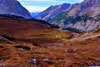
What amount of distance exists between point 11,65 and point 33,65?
2336 mm

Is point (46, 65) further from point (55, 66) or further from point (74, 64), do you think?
point (74, 64)

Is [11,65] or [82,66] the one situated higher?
[11,65]

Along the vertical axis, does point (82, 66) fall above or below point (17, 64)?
below

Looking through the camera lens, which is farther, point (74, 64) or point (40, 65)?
point (74, 64)

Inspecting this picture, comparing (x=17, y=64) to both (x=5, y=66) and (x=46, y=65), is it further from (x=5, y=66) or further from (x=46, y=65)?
(x=46, y=65)

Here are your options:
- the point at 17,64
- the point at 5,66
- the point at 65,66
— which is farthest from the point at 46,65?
the point at 5,66

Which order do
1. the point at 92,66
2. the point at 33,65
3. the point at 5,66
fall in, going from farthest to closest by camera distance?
1. the point at 92,66
2. the point at 33,65
3. the point at 5,66

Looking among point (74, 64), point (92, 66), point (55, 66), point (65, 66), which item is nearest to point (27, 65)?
point (55, 66)

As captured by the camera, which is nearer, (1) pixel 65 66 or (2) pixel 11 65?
(2) pixel 11 65

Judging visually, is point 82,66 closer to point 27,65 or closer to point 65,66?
point 65,66

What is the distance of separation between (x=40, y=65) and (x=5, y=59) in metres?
4.95

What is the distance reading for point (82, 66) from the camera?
57.6 ft

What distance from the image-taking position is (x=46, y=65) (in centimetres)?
1642

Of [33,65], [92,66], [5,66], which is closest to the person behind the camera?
[5,66]
